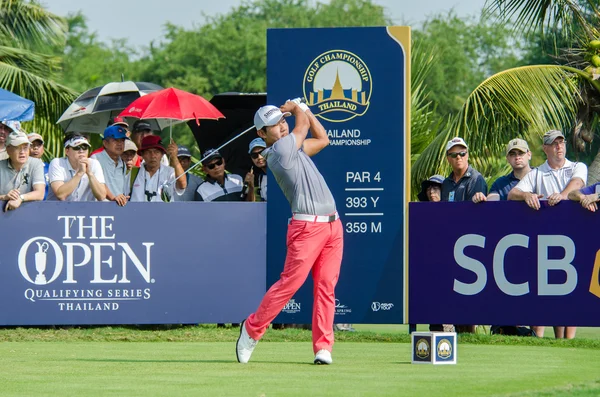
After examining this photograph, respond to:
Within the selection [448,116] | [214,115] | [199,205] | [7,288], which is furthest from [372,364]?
[448,116]

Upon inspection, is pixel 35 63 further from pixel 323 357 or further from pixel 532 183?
pixel 323 357

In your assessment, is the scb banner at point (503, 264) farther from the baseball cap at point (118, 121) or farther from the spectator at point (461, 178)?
the baseball cap at point (118, 121)

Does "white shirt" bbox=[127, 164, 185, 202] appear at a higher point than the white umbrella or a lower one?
lower

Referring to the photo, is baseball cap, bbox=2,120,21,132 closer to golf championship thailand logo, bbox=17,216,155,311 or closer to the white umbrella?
golf championship thailand logo, bbox=17,216,155,311

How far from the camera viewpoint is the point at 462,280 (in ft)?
34.8

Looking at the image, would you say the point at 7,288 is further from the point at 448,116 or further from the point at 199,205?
Result: the point at 448,116

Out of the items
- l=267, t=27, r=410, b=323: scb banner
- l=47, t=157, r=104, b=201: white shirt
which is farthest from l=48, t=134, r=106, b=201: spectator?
l=267, t=27, r=410, b=323: scb banner

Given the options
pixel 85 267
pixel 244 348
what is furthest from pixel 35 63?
pixel 244 348

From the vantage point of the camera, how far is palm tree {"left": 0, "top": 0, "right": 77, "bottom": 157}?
20562mm

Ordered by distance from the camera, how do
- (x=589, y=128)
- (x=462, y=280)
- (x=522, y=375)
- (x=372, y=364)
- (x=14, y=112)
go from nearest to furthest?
(x=522, y=375) < (x=372, y=364) < (x=462, y=280) < (x=14, y=112) < (x=589, y=128)

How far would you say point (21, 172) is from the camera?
37.1 ft

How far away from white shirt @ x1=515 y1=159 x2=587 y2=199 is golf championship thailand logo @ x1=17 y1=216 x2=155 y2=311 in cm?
374

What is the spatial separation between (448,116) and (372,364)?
778 centimetres

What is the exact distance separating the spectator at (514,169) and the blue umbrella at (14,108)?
563cm
